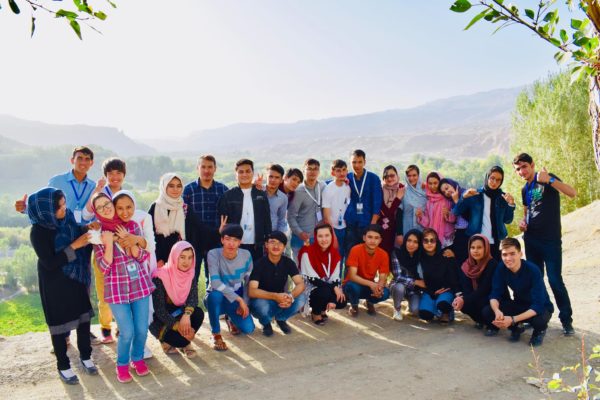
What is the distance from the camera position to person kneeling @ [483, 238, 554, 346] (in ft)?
17.4

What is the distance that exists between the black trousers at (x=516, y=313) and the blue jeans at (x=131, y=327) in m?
3.78

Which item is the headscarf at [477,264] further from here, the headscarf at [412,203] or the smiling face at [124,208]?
the smiling face at [124,208]

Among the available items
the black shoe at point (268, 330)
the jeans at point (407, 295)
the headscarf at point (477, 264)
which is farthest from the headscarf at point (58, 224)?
the headscarf at point (477, 264)

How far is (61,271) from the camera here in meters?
4.49

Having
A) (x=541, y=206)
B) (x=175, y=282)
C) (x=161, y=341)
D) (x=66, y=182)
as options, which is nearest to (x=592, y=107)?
(x=541, y=206)

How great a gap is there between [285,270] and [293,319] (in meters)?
0.98

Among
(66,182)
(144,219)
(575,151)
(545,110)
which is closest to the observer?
(144,219)

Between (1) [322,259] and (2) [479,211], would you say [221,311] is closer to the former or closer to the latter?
(1) [322,259]

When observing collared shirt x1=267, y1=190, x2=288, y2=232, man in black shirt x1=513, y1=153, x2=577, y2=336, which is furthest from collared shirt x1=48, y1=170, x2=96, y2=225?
man in black shirt x1=513, y1=153, x2=577, y2=336

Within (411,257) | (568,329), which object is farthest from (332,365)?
(568,329)

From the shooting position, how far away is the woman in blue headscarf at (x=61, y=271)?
4.29m

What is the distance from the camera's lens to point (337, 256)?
614 cm

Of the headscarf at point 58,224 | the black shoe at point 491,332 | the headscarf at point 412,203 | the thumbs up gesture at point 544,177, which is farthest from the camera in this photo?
the headscarf at point 412,203

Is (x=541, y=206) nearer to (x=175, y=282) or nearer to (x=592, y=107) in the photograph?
(x=592, y=107)
